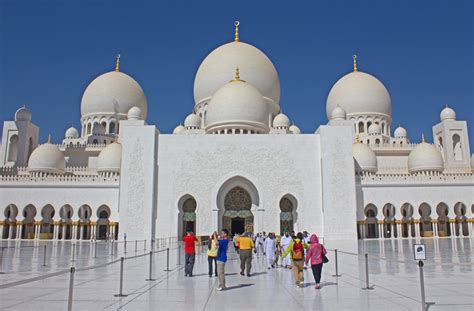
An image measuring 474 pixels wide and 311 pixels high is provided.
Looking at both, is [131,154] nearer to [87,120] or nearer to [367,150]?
[87,120]

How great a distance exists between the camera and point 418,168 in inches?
1065

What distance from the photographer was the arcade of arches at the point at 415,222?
2370 cm

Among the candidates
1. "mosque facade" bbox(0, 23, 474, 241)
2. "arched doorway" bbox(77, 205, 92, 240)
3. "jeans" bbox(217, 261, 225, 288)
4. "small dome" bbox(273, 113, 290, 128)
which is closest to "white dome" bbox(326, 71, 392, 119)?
"mosque facade" bbox(0, 23, 474, 241)

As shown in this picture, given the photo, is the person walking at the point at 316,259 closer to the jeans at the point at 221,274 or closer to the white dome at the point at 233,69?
the jeans at the point at 221,274

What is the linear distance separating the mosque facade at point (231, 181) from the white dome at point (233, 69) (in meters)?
0.08

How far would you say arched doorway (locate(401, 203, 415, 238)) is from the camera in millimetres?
24016

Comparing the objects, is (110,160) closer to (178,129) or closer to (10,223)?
(178,129)

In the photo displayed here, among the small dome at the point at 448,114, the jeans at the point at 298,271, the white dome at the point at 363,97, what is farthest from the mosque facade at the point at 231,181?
the jeans at the point at 298,271

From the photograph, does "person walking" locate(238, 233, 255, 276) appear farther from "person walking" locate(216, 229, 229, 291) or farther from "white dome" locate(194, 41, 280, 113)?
"white dome" locate(194, 41, 280, 113)

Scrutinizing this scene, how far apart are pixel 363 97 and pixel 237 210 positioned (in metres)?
16.0

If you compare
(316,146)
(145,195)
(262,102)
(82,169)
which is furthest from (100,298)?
(82,169)

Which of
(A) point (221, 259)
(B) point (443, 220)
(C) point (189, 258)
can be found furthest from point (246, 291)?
(B) point (443, 220)

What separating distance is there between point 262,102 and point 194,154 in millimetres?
5544

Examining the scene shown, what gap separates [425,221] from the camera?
24656mm
